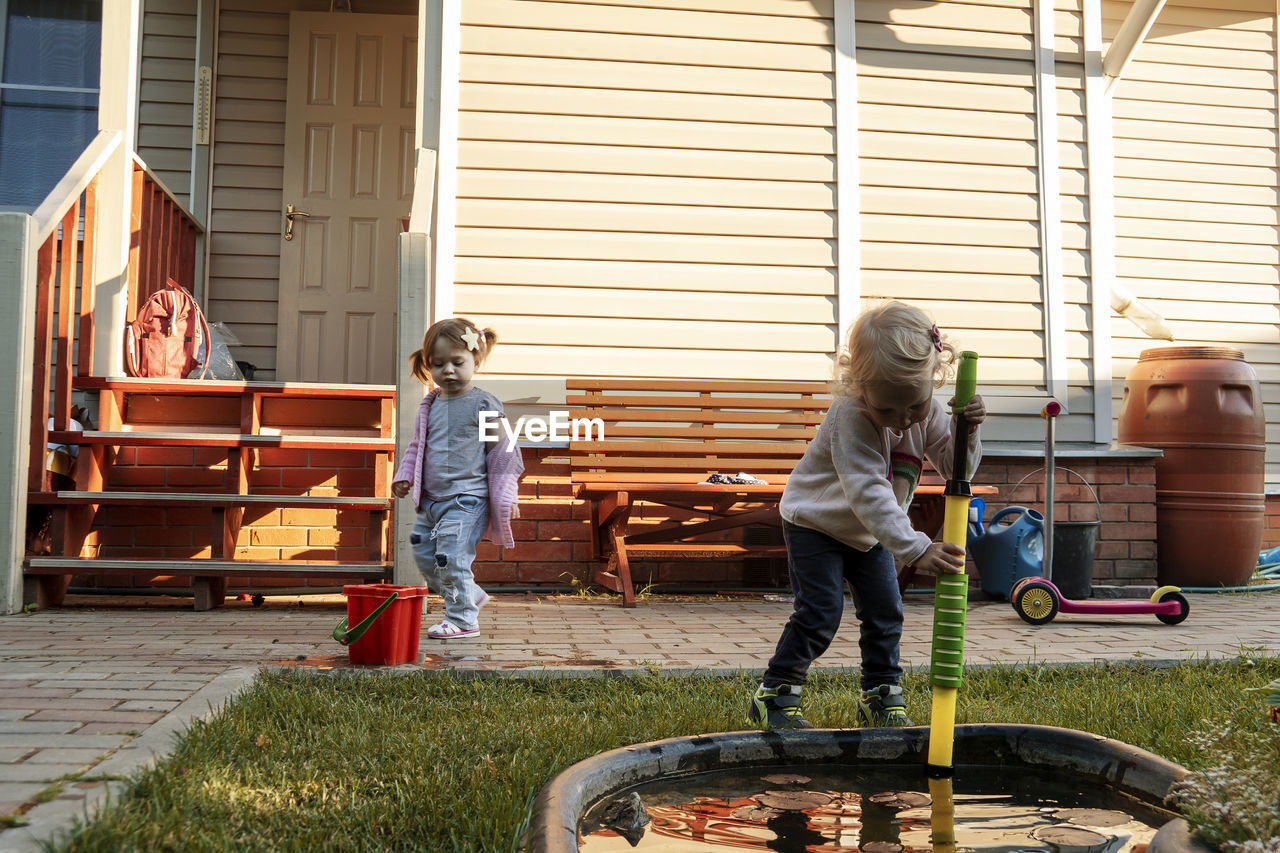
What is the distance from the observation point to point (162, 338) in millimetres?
5371

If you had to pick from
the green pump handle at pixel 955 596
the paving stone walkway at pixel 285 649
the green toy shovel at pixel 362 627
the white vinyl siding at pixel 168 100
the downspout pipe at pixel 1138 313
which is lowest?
the paving stone walkway at pixel 285 649

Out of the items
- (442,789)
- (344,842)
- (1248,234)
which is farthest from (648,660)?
(1248,234)

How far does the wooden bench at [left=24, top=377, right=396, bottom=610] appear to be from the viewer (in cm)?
480

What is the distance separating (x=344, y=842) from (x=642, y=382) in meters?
4.35

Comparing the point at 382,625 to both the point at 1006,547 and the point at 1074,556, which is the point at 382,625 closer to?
the point at 1006,547

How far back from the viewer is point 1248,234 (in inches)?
309

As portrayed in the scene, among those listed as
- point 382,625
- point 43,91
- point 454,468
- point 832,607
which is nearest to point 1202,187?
point 454,468

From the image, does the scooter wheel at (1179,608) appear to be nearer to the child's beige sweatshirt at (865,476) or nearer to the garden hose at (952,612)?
the child's beige sweatshirt at (865,476)

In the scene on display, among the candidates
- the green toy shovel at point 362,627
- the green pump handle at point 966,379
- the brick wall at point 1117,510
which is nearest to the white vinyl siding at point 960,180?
the brick wall at point 1117,510

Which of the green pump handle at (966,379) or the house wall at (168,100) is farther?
the house wall at (168,100)

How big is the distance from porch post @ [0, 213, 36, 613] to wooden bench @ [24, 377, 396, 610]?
162mm

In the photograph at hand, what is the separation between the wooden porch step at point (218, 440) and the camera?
16.1 ft

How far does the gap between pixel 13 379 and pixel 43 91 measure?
3.31 metres

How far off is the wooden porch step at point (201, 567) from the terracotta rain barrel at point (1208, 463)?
474cm
